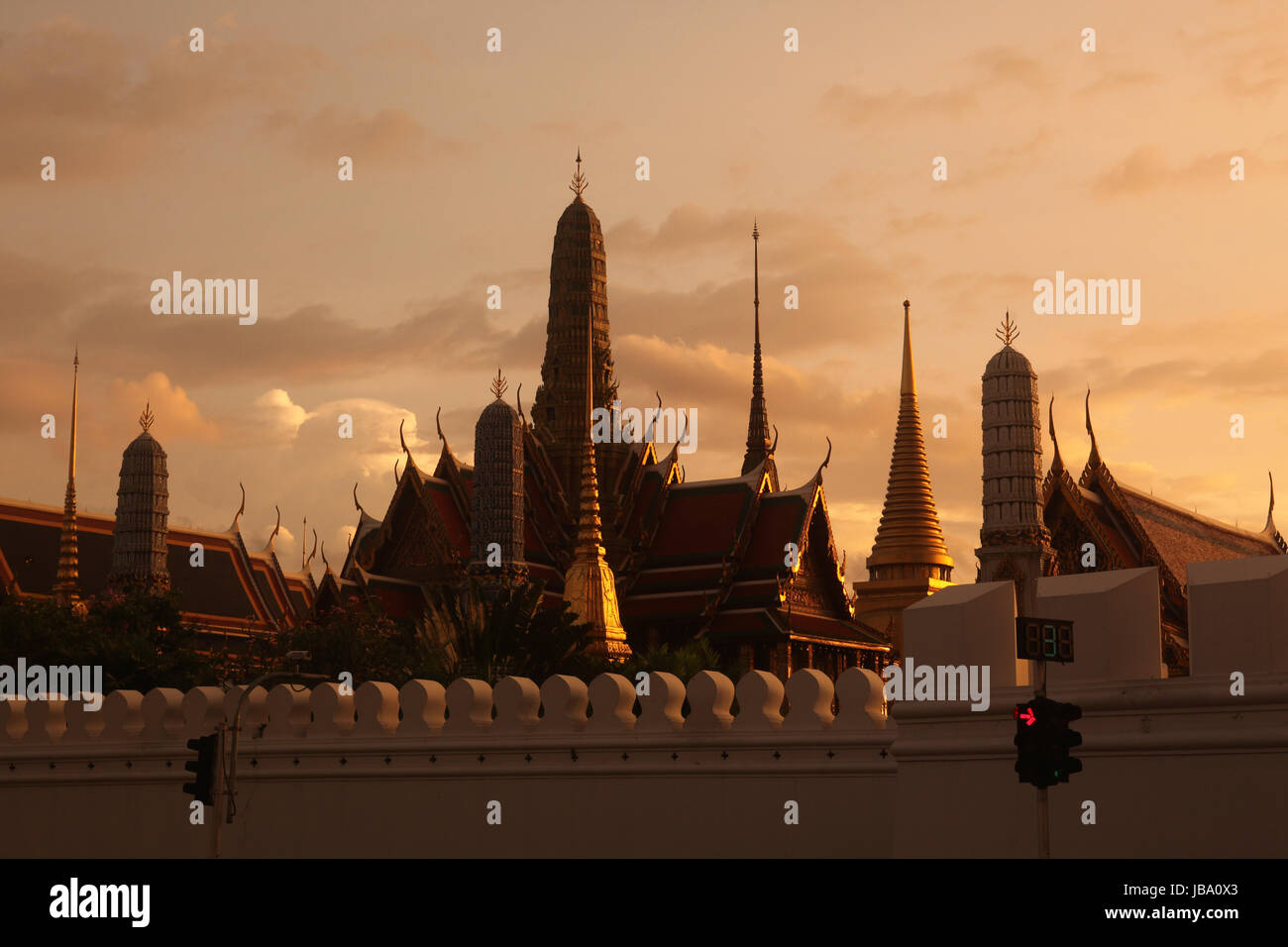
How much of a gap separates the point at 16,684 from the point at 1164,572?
89.3 feet

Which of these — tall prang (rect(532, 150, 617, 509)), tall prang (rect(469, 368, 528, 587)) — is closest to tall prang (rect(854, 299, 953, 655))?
tall prang (rect(532, 150, 617, 509))

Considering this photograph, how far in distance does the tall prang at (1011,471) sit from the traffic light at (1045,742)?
30.8 meters

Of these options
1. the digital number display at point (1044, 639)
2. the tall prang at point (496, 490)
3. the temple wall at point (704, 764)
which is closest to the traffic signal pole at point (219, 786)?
the temple wall at point (704, 764)

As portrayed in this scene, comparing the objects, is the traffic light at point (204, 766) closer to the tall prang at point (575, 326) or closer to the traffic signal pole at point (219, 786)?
the traffic signal pole at point (219, 786)

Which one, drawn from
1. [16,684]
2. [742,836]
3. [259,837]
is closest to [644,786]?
[742,836]

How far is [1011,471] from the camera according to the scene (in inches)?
1635

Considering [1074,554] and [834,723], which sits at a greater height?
[1074,554]

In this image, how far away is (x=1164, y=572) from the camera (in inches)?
1737

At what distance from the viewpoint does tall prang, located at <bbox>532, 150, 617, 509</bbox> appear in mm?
65688

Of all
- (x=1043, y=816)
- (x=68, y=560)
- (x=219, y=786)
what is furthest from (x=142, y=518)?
(x=1043, y=816)

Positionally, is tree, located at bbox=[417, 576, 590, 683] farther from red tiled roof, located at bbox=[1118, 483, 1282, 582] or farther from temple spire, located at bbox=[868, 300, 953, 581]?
temple spire, located at bbox=[868, 300, 953, 581]

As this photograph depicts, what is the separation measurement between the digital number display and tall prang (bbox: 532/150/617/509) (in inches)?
2141
